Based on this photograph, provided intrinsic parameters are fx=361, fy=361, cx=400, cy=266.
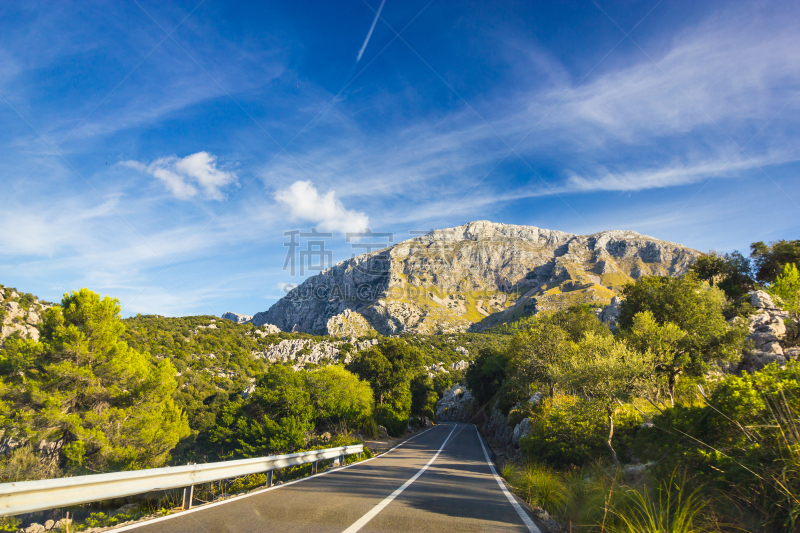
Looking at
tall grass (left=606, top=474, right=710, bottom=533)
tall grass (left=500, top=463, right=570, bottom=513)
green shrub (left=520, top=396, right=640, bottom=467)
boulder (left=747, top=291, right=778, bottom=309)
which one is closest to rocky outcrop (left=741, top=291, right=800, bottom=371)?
boulder (left=747, top=291, right=778, bottom=309)

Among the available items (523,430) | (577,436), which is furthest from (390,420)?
(577,436)

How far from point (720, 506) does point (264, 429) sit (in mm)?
23597

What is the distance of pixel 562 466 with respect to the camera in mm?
13500

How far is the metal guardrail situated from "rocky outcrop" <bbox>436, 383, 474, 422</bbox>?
7515 cm

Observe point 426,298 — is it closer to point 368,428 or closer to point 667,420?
point 368,428

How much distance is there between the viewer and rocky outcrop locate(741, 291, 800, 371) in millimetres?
24672

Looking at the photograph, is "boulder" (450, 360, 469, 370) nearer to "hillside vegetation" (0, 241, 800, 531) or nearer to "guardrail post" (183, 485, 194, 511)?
"hillside vegetation" (0, 241, 800, 531)

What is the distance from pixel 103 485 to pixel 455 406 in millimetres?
92882

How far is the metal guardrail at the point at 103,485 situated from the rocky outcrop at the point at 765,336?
30.8 metres

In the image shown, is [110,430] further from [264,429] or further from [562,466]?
[562,466]

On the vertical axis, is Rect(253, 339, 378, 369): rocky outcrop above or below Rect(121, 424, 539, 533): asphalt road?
above

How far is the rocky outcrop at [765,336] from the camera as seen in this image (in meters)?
24.7

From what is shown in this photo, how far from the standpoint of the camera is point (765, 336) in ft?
86.4

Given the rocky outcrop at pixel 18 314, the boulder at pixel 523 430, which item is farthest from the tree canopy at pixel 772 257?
the rocky outcrop at pixel 18 314
